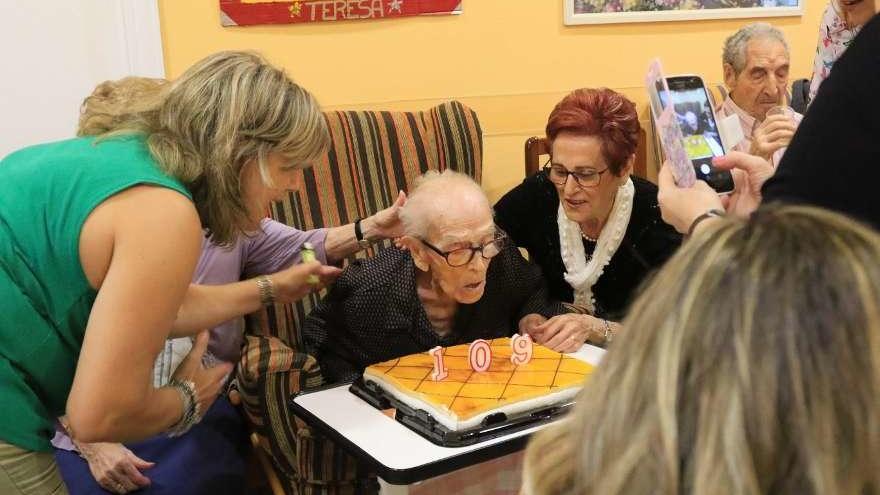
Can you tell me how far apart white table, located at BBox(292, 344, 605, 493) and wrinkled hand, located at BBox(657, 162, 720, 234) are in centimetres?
46

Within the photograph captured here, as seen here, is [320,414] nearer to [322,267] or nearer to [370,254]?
[322,267]

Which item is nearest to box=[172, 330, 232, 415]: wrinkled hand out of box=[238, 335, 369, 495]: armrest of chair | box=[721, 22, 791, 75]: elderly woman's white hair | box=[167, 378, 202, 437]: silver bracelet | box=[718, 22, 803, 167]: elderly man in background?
box=[167, 378, 202, 437]: silver bracelet

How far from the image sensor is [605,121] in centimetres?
245

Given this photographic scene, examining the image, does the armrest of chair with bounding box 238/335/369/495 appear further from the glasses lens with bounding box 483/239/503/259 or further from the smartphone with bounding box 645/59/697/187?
the smartphone with bounding box 645/59/697/187

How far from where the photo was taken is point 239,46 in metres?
3.09

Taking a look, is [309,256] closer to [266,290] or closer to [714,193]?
[266,290]

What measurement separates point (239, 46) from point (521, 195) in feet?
3.92

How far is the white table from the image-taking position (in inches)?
59.6

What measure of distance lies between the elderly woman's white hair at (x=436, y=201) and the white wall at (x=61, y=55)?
1.30 meters

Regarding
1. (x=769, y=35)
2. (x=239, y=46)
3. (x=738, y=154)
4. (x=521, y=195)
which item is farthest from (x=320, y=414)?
(x=769, y=35)

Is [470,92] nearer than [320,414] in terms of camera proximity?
No

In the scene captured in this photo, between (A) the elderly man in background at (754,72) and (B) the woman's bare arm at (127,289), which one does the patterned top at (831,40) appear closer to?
(A) the elderly man in background at (754,72)

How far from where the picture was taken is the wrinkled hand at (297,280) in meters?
2.09

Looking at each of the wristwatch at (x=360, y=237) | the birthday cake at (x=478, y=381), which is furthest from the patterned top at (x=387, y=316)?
the wristwatch at (x=360, y=237)
